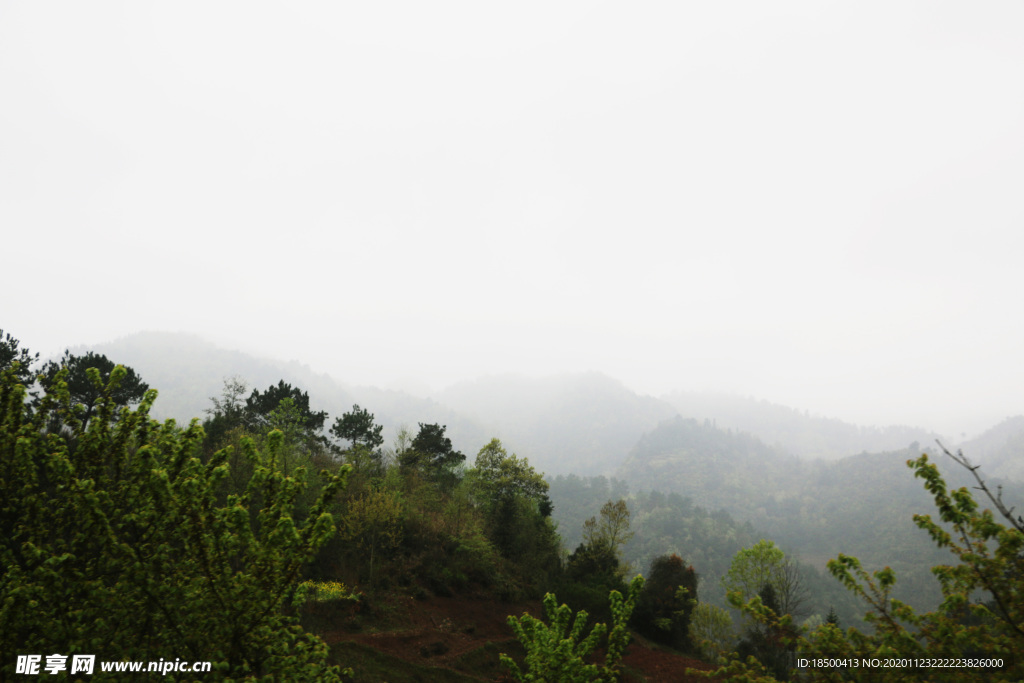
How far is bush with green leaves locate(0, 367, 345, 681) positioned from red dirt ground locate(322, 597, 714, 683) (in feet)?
49.2

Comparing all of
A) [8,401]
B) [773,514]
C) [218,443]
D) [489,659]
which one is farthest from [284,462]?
[773,514]

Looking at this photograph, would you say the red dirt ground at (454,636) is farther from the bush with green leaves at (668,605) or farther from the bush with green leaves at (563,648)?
the bush with green leaves at (563,648)

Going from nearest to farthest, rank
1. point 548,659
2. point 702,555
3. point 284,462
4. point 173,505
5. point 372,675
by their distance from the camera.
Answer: point 173,505, point 548,659, point 372,675, point 284,462, point 702,555

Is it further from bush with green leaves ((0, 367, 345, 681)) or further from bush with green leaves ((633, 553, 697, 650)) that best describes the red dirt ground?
bush with green leaves ((0, 367, 345, 681))

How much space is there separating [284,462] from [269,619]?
77.4ft

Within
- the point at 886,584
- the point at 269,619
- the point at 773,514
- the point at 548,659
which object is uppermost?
the point at 886,584

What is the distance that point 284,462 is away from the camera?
2580cm

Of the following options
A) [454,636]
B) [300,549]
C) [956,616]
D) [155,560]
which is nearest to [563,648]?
[300,549]

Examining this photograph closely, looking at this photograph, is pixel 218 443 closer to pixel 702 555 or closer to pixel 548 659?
pixel 548 659

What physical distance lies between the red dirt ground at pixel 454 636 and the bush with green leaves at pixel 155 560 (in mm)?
14986

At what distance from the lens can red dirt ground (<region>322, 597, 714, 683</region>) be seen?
1838cm

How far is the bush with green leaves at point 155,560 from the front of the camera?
16.0 feet

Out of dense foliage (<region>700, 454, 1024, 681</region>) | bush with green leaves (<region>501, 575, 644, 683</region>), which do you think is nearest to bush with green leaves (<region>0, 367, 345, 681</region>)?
bush with green leaves (<region>501, 575, 644, 683</region>)

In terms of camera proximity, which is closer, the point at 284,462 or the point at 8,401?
the point at 8,401
